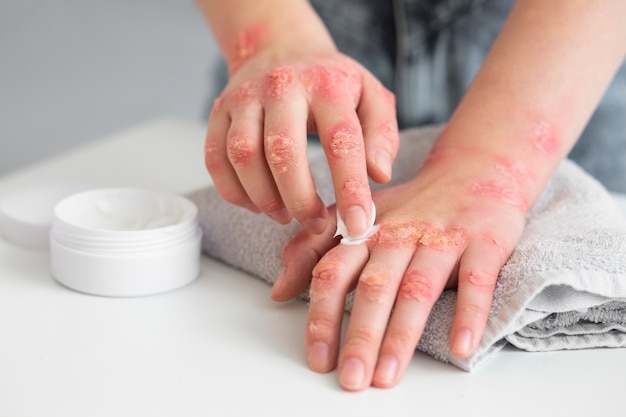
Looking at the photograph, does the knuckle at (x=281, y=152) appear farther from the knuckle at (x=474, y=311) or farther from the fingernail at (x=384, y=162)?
the knuckle at (x=474, y=311)

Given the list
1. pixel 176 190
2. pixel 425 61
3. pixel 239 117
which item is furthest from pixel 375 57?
pixel 239 117

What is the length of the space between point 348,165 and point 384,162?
0.18 feet

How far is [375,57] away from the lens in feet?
4.14

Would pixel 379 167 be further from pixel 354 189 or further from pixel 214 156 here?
pixel 214 156

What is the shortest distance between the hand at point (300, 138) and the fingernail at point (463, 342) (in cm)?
14

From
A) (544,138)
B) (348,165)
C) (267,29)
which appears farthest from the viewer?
(267,29)

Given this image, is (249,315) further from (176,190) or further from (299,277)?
(176,190)

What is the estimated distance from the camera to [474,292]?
0.69 meters

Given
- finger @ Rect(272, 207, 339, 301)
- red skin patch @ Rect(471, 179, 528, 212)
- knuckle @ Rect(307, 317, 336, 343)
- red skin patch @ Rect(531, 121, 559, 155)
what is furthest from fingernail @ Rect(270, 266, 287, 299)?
red skin patch @ Rect(531, 121, 559, 155)

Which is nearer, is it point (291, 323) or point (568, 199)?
point (291, 323)

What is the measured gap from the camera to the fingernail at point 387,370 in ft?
2.13

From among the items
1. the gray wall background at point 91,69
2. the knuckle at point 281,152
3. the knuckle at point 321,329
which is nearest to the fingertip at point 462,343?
the knuckle at point 321,329

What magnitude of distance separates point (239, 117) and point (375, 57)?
50cm

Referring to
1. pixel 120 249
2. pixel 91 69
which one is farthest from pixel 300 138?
pixel 91 69
